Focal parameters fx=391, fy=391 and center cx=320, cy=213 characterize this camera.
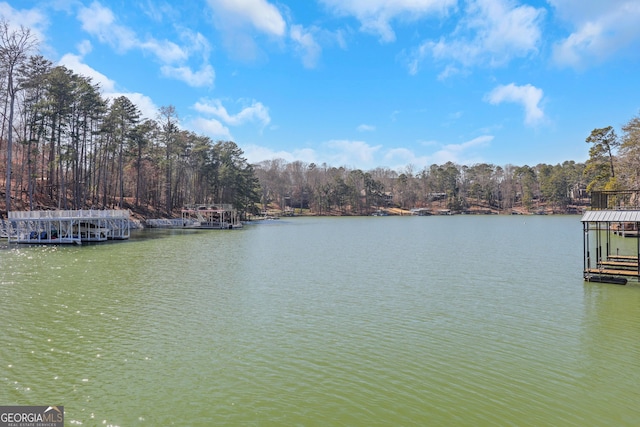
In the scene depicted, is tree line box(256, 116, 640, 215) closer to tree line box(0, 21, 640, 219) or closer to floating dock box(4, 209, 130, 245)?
tree line box(0, 21, 640, 219)

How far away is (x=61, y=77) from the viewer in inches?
1693

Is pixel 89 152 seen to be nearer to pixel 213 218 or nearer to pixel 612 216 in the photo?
pixel 213 218

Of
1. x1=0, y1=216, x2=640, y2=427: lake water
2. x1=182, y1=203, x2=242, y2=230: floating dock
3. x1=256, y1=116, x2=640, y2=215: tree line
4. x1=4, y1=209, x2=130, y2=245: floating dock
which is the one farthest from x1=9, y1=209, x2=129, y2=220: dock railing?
x1=256, y1=116, x2=640, y2=215: tree line

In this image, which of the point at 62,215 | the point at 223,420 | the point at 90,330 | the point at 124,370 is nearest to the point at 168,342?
the point at 124,370

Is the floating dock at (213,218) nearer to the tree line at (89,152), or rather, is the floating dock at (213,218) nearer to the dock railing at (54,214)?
the tree line at (89,152)

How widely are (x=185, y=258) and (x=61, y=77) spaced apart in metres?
30.5

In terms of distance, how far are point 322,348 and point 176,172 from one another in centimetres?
7109

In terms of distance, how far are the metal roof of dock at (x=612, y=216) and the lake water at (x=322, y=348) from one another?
3051 mm

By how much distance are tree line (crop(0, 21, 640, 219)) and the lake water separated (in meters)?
32.5

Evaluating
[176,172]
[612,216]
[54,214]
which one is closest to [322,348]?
[612,216]

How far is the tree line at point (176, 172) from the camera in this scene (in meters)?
43.7

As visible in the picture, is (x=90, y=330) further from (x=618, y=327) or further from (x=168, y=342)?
(x=618, y=327)

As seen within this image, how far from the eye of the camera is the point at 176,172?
246 feet

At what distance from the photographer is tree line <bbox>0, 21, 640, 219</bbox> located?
43688mm
